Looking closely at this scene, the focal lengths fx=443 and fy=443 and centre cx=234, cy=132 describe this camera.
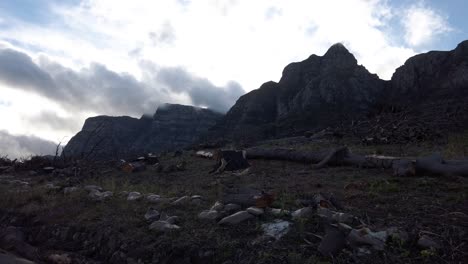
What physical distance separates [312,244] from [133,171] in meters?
9.86

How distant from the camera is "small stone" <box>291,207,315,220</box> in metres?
5.59

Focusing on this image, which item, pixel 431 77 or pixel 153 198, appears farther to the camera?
pixel 431 77

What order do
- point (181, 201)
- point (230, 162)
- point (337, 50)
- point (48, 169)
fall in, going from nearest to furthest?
1. point (181, 201)
2. point (230, 162)
3. point (48, 169)
4. point (337, 50)

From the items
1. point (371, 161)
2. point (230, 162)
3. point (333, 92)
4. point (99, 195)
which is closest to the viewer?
Result: point (99, 195)

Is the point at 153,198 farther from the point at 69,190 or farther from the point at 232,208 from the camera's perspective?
the point at 69,190

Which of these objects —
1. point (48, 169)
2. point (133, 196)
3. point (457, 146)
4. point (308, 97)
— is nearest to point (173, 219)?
point (133, 196)

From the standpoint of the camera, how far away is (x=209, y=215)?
20.5ft

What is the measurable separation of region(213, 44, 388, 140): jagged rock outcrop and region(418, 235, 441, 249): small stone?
36.8 metres

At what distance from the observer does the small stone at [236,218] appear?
580 cm

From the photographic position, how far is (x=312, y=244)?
4.80 m

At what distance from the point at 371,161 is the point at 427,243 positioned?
549 cm

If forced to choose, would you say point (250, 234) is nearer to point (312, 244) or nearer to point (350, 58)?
point (312, 244)

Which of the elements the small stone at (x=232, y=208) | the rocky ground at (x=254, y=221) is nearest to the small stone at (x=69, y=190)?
the rocky ground at (x=254, y=221)

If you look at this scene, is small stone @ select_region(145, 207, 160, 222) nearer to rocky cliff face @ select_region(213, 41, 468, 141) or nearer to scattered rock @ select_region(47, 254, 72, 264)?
scattered rock @ select_region(47, 254, 72, 264)
